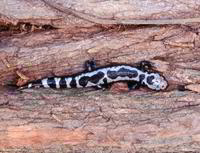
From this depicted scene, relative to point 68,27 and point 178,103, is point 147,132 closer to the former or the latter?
point 178,103

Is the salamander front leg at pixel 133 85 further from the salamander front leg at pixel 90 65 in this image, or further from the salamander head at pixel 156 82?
the salamander front leg at pixel 90 65

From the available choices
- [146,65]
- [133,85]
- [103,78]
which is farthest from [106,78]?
[146,65]

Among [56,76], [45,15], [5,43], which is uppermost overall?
[45,15]

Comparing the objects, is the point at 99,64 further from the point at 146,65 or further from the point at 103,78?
the point at 146,65

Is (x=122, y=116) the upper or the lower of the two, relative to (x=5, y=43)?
lower

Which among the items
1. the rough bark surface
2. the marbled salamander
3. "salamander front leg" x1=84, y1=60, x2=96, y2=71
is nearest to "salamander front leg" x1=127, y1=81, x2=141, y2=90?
the marbled salamander

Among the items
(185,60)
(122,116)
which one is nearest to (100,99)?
(122,116)

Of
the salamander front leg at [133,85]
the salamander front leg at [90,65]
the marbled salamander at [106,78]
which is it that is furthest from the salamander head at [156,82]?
the salamander front leg at [90,65]
